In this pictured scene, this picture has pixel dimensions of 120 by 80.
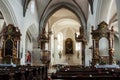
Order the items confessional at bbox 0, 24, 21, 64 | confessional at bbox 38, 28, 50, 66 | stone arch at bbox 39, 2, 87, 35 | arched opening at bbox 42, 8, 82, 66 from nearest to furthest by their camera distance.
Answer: confessional at bbox 0, 24, 21, 64 → confessional at bbox 38, 28, 50, 66 → stone arch at bbox 39, 2, 87, 35 → arched opening at bbox 42, 8, 82, 66

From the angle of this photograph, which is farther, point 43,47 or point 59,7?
point 59,7

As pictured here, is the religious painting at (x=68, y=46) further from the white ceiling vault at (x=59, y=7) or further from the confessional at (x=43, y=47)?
the confessional at (x=43, y=47)

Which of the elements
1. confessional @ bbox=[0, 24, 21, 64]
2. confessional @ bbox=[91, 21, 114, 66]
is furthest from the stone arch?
confessional @ bbox=[91, 21, 114, 66]

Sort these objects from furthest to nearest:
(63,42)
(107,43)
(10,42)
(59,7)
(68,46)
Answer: (63,42) < (68,46) < (59,7) < (10,42) < (107,43)

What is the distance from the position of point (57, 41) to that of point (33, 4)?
47.8 feet

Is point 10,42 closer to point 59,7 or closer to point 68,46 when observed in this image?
point 59,7

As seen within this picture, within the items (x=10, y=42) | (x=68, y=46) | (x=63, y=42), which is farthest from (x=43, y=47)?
(x=63, y=42)

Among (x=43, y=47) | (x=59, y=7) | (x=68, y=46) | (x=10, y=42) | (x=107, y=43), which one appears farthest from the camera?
(x=68, y=46)

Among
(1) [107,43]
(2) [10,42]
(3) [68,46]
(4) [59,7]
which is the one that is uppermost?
(4) [59,7]

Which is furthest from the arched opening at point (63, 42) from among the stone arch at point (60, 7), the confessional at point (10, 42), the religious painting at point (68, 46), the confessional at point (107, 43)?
the confessional at point (107, 43)

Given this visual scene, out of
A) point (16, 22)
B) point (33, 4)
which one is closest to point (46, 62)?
point (33, 4)

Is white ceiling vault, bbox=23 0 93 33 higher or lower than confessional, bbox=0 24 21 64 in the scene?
higher

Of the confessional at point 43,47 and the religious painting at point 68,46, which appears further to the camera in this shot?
the religious painting at point 68,46

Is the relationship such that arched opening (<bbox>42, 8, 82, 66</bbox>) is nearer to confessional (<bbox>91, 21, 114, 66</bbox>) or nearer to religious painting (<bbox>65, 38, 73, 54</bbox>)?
religious painting (<bbox>65, 38, 73, 54</bbox>)
